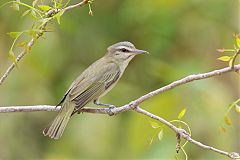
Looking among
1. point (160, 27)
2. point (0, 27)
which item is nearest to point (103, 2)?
point (160, 27)

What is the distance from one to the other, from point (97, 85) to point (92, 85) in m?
0.04

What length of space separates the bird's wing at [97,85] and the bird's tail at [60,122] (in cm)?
6

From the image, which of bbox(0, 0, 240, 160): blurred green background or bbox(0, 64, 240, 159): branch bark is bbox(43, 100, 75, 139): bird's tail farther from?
bbox(0, 0, 240, 160): blurred green background

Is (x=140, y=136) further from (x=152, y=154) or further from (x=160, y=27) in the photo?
(x=160, y=27)

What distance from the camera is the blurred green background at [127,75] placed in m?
5.48

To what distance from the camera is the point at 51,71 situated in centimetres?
591

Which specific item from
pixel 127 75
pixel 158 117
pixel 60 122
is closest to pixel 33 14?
pixel 158 117

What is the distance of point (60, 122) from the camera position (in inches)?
152

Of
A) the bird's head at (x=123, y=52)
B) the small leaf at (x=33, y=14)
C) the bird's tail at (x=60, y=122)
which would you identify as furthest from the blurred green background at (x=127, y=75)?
the small leaf at (x=33, y=14)

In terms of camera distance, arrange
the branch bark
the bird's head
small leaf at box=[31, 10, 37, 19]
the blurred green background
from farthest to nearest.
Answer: the blurred green background → the bird's head → the branch bark → small leaf at box=[31, 10, 37, 19]

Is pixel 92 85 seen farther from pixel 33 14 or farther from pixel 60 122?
pixel 33 14

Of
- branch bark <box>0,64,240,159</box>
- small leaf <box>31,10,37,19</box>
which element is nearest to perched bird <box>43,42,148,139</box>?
branch bark <box>0,64,240,159</box>

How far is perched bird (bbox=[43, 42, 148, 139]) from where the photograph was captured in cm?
387

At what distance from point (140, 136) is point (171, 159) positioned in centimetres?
48
